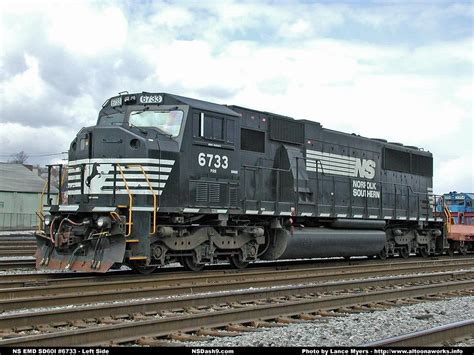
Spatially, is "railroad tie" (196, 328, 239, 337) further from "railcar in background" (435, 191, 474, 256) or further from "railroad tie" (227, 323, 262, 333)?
"railcar in background" (435, 191, 474, 256)

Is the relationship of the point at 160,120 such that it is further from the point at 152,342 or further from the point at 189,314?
the point at 152,342

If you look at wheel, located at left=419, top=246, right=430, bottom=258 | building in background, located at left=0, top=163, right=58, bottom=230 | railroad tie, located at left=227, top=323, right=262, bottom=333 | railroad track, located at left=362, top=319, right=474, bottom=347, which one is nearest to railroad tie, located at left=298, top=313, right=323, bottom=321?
railroad tie, located at left=227, top=323, right=262, bottom=333

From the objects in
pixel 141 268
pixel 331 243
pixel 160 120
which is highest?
pixel 160 120

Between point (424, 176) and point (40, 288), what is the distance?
1640cm

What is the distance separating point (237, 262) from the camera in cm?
1391

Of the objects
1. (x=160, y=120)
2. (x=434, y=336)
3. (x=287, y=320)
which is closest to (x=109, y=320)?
(x=287, y=320)

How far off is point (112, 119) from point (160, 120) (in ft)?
3.96

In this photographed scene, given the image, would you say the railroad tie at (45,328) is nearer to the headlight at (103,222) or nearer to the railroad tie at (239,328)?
the railroad tie at (239,328)

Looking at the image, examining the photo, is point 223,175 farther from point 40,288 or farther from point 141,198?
point 40,288

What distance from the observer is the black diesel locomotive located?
→ 36.9ft

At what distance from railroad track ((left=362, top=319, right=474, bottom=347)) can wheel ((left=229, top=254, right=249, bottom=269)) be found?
293 inches

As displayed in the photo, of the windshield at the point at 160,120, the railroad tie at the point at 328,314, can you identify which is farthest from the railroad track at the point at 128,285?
the windshield at the point at 160,120

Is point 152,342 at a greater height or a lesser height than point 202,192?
lesser

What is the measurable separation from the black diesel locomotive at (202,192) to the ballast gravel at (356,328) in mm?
4601
